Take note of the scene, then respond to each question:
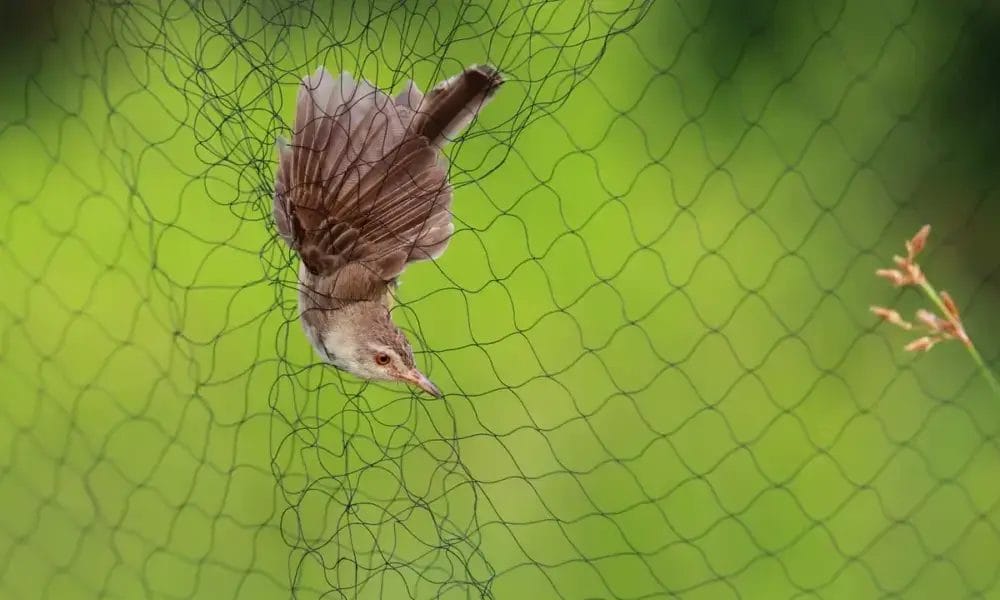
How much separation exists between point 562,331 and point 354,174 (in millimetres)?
877

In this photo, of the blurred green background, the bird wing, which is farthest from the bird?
the blurred green background

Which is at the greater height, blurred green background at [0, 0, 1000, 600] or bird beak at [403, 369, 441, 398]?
blurred green background at [0, 0, 1000, 600]

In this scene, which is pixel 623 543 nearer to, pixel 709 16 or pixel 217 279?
pixel 217 279

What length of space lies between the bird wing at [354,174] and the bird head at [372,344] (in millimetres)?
28

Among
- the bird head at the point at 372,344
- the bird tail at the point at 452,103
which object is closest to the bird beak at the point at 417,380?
the bird head at the point at 372,344

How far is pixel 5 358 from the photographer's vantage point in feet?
7.13

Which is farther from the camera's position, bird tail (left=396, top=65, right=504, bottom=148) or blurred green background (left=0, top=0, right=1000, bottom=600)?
blurred green background (left=0, top=0, right=1000, bottom=600)

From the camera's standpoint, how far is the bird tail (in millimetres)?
1224

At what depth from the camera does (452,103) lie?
1238 mm

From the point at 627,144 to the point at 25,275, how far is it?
3.85 feet

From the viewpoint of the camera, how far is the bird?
128 cm

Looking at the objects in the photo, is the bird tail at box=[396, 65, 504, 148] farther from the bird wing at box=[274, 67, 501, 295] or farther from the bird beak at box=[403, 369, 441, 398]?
the bird beak at box=[403, 369, 441, 398]

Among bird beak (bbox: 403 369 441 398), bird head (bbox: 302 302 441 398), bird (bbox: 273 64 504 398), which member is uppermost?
bird (bbox: 273 64 504 398)

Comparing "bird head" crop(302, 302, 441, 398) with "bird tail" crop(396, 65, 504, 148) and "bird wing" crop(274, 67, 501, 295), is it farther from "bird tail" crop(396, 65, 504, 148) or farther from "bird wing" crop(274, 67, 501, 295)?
"bird tail" crop(396, 65, 504, 148)
